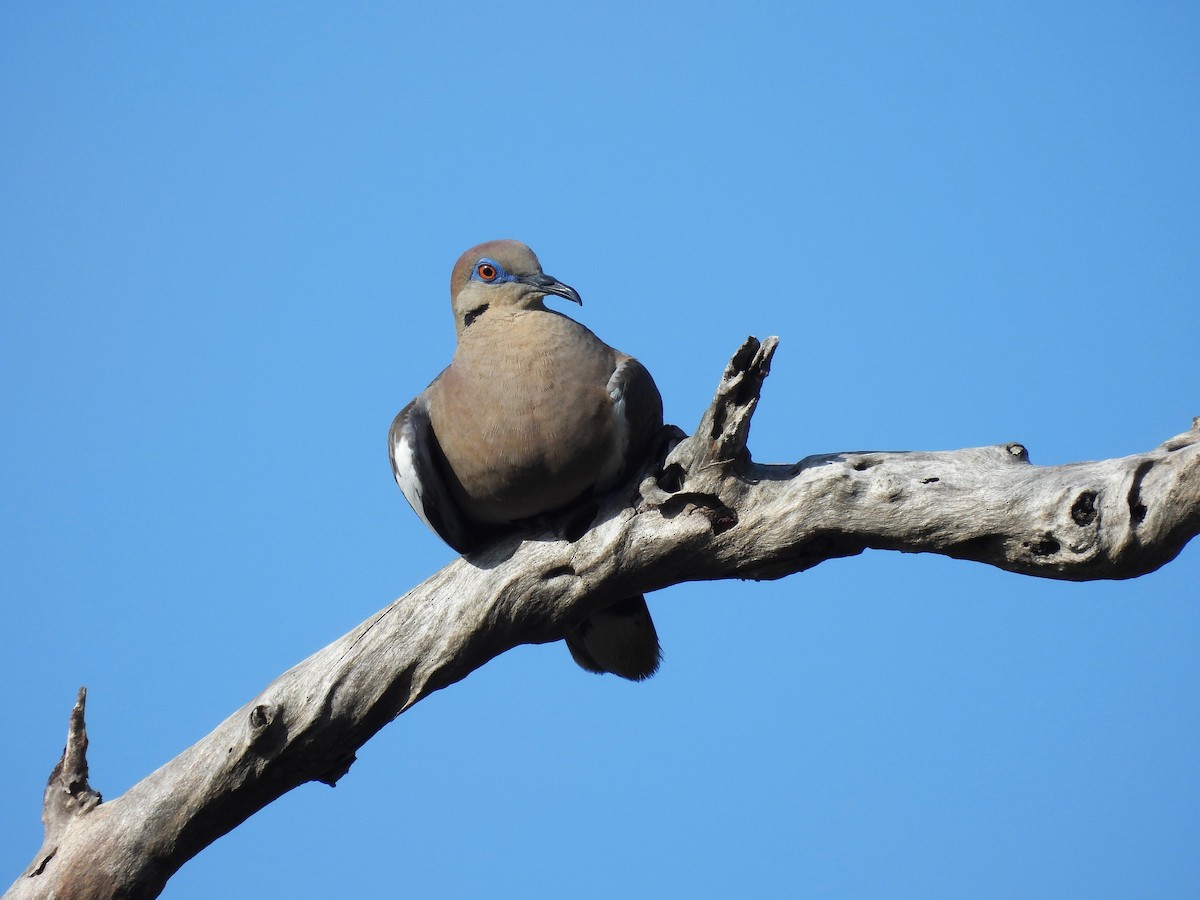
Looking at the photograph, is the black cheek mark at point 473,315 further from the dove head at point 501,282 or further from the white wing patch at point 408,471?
the white wing patch at point 408,471

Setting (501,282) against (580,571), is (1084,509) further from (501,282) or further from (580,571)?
(501,282)

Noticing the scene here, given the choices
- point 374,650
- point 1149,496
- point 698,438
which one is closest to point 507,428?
point 698,438

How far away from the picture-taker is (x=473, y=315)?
536cm

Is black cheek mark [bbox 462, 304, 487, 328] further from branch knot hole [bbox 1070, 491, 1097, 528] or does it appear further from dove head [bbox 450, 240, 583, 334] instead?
branch knot hole [bbox 1070, 491, 1097, 528]

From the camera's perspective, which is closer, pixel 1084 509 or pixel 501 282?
pixel 1084 509

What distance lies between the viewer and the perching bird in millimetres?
4707

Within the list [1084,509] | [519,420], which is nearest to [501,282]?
[519,420]

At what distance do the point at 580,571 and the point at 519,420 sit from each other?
0.63 m

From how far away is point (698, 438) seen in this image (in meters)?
4.48

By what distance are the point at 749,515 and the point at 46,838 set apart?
3048 millimetres

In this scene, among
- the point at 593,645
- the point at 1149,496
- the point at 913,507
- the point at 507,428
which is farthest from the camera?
the point at 593,645

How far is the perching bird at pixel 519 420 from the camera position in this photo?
4707 millimetres

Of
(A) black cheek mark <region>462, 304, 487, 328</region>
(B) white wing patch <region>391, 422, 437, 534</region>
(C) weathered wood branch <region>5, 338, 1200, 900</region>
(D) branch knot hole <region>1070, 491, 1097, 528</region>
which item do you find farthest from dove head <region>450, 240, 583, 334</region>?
(D) branch knot hole <region>1070, 491, 1097, 528</region>

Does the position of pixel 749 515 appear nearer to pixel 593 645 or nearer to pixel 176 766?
pixel 593 645
